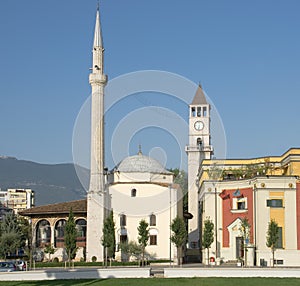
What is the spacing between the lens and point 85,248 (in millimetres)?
66000

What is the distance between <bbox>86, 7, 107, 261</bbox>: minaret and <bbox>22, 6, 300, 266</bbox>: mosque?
3.8 inches

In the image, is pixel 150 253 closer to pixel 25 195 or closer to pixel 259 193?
pixel 259 193

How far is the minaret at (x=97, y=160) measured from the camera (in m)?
63.6

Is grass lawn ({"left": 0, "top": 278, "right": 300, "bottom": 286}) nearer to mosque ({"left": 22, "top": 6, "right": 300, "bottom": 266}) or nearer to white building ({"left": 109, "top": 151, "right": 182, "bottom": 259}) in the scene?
mosque ({"left": 22, "top": 6, "right": 300, "bottom": 266})

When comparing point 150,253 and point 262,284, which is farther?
point 150,253

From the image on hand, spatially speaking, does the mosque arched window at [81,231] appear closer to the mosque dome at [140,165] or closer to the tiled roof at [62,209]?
the tiled roof at [62,209]

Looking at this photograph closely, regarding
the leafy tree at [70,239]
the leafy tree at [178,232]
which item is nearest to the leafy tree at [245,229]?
the leafy tree at [178,232]

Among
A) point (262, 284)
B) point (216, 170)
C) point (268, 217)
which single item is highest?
point (216, 170)

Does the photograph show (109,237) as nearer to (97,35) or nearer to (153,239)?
(153,239)

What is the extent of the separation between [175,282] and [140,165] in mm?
33388

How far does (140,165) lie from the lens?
70312 mm

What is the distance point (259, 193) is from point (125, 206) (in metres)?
15.9

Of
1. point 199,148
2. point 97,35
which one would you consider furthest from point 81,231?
point 199,148

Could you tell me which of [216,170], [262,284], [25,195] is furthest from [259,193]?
[25,195]
